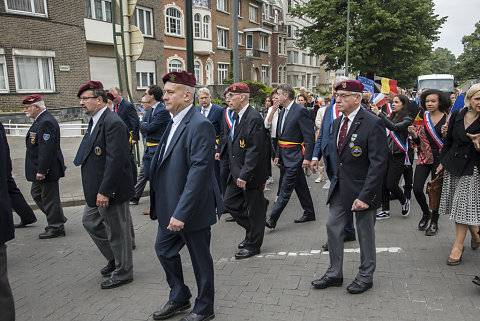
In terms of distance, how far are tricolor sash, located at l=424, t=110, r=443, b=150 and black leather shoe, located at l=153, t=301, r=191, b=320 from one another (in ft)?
13.1

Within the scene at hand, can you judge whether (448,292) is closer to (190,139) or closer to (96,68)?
(190,139)

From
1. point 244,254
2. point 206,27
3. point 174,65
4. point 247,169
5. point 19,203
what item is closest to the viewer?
point 247,169

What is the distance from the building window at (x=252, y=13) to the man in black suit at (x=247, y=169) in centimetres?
4037

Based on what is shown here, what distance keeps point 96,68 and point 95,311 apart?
69.6ft

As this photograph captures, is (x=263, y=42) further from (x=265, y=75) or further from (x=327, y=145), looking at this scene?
(x=327, y=145)

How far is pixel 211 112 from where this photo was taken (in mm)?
6988

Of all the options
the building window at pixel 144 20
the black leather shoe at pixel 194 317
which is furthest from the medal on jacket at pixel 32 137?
the building window at pixel 144 20

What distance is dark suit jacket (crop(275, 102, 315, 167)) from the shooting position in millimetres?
5910

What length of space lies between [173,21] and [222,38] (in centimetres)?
805

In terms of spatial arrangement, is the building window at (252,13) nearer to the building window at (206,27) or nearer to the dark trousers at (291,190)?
the building window at (206,27)

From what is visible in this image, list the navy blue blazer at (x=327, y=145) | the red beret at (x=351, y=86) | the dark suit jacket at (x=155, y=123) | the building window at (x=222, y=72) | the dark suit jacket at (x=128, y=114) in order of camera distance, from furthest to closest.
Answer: the building window at (x=222, y=72), the dark suit jacket at (x=128, y=114), the dark suit jacket at (x=155, y=123), the navy blue blazer at (x=327, y=145), the red beret at (x=351, y=86)

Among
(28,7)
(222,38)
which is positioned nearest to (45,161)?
(28,7)

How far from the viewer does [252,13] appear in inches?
1705

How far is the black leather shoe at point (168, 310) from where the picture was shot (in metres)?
3.47
